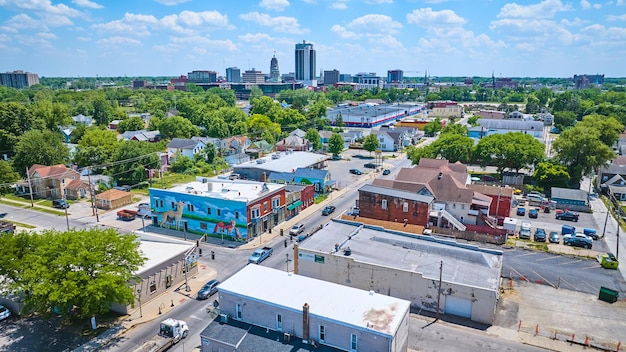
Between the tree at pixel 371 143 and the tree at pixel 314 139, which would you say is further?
the tree at pixel 314 139

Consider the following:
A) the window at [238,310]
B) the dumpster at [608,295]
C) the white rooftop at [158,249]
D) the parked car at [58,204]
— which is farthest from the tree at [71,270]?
the dumpster at [608,295]

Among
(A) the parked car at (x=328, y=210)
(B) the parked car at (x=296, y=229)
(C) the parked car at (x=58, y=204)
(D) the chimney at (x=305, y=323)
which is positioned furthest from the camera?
(C) the parked car at (x=58, y=204)

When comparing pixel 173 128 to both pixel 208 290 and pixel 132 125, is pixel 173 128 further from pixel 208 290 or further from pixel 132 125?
pixel 208 290

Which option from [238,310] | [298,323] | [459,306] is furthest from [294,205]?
[298,323]

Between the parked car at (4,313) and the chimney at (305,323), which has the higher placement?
the chimney at (305,323)

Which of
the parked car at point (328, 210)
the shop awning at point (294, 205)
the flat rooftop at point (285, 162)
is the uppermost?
the flat rooftop at point (285, 162)

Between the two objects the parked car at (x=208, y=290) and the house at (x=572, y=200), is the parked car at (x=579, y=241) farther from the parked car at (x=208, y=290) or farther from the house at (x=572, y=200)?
the parked car at (x=208, y=290)

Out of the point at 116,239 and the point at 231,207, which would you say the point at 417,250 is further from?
the point at 116,239
